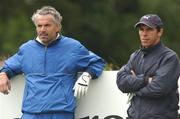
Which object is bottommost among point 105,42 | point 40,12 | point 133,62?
point 133,62

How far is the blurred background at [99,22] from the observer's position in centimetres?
1994

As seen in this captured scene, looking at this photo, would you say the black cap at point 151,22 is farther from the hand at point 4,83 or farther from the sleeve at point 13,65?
the hand at point 4,83

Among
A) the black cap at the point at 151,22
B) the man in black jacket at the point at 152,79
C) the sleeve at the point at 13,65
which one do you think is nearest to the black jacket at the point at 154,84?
the man in black jacket at the point at 152,79

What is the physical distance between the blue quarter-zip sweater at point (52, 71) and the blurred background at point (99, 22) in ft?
38.9

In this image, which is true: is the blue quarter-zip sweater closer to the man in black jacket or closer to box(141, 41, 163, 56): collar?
the man in black jacket

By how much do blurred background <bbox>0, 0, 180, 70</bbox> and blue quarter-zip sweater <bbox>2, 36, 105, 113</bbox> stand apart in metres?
11.9

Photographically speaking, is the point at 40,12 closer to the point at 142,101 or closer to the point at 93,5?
the point at 142,101

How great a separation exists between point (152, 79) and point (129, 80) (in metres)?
0.21

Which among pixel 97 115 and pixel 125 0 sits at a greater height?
pixel 125 0

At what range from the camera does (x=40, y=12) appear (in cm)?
741

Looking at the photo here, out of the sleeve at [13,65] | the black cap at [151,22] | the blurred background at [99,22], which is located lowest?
the sleeve at [13,65]

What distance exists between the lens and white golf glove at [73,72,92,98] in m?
7.41

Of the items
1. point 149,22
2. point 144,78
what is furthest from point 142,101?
point 149,22

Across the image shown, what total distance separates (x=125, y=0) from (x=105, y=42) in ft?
5.18
